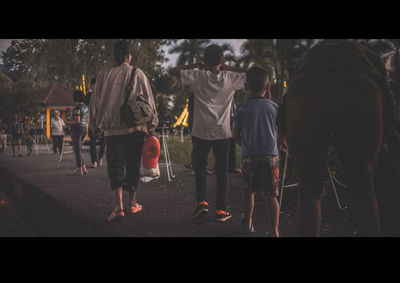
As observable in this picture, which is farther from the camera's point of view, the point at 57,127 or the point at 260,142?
the point at 57,127

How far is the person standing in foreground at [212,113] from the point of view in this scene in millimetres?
3734

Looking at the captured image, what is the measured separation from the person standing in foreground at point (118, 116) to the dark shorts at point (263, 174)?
1600 mm

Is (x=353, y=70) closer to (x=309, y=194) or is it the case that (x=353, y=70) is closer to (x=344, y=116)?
(x=344, y=116)

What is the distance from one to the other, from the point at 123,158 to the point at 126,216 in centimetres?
71

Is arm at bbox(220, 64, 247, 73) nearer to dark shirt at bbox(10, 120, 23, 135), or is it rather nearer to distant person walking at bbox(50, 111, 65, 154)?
distant person walking at bbox(50, 111, 65, 154)

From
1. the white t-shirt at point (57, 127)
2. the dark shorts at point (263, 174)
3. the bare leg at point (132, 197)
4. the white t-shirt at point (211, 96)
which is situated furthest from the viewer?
the white t-shirt at point (57, 127)

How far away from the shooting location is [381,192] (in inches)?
Answer: 91.5

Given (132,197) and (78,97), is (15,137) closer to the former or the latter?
(78,97)

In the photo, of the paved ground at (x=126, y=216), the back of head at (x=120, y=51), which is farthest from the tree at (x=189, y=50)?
the back of head at (x=120, y=51)

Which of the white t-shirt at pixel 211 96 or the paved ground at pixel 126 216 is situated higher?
the white t-shirt at pixel 211 96

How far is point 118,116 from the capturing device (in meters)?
3.86

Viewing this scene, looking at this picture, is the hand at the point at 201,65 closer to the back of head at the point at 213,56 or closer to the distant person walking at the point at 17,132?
the back of head at the point at 213,56

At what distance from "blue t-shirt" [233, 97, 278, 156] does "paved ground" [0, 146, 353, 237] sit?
2.90 ft

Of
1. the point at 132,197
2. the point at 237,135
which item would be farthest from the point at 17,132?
the point at 237,135
